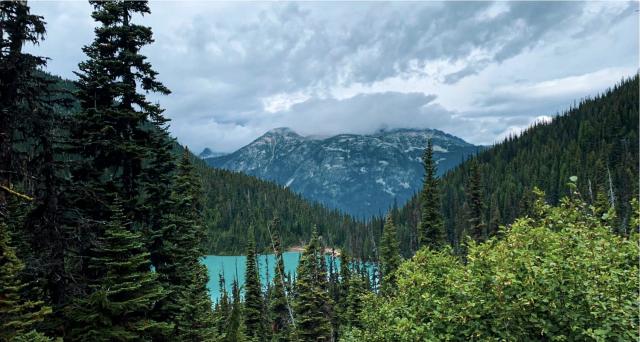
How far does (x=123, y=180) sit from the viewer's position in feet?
53.7

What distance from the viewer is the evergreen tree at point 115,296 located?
1237 cm

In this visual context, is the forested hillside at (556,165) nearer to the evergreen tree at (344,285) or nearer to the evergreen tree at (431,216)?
the evergreen tree at (344,285)

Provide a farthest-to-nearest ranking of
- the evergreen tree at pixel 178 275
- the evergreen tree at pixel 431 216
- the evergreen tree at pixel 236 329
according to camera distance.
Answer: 1. the evergreen tree at pixel 431 216
2. the evergreen tree at pixel 236 329
3. the evergreen tree at pixel 178 275

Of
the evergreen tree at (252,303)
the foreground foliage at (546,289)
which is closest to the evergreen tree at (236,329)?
the evergreen tree at (252,303)

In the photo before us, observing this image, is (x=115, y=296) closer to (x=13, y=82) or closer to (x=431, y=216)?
(x=13, y=82)

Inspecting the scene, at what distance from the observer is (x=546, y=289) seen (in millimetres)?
7504

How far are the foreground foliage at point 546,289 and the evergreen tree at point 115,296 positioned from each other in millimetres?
8899

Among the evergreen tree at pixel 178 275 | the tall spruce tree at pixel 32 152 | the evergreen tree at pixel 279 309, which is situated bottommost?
the evergreen tree at pixel 279 309

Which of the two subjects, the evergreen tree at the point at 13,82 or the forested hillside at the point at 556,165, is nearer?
the evergreen tree at the point at 13,82

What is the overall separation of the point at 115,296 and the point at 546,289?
1270cm

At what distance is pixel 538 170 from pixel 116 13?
17755 cm

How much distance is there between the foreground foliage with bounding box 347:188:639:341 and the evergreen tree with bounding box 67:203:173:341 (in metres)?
8.90

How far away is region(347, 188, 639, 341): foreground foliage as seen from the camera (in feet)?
22.8

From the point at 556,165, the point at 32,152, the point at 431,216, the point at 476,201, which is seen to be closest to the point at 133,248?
the point at 32,152
